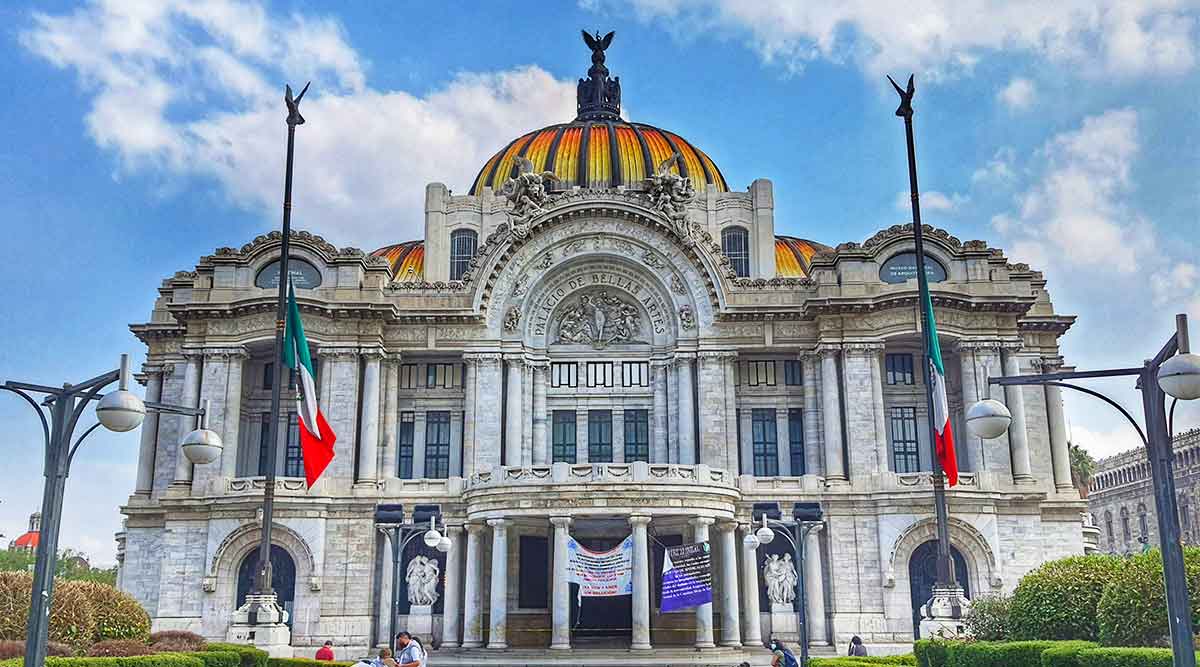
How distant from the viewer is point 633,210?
5325cm

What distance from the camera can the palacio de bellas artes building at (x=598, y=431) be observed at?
4750 cm

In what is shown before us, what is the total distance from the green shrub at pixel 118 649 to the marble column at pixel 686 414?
27.3 metres

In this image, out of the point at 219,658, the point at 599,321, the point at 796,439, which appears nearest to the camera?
the point at 219,658

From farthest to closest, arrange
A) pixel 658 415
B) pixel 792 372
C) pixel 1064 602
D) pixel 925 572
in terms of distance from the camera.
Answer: pixel 792 372 → pixel 658 415 → pixel 925 572 → pixel 1064 602

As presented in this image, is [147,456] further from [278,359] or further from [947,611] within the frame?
[947,611]

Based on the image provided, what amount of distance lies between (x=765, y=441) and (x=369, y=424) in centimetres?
1873

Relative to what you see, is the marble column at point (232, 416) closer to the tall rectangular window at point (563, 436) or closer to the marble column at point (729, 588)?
the tall rectangular window at point (563, 436)

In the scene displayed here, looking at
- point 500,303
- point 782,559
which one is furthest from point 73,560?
point 782,559

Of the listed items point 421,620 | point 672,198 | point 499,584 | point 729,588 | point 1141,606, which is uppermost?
point 672,198

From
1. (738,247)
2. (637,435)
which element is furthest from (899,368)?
(637,435)

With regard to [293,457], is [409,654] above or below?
below

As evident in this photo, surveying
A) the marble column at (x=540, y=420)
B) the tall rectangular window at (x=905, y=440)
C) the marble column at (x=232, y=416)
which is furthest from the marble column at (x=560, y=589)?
the tall rectangular window at (x=905, y=440)

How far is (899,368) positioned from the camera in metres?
53.2

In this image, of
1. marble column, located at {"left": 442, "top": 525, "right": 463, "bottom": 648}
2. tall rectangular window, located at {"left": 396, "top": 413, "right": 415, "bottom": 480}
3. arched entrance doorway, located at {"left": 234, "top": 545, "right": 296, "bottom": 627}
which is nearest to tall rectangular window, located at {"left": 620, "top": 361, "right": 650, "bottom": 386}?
tall rectangular window, located at {"left": 396, "top": 413, "right": 415, "bottom": 480}
